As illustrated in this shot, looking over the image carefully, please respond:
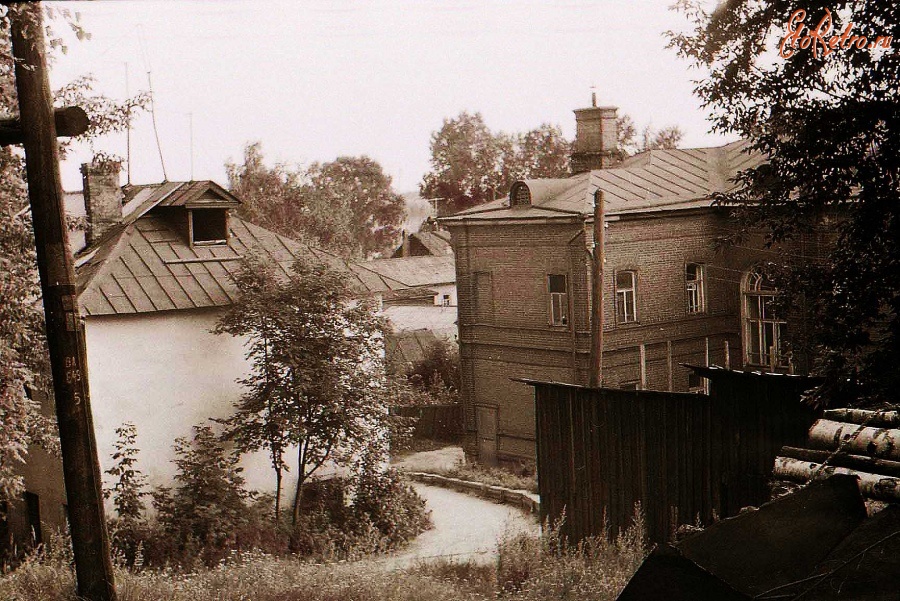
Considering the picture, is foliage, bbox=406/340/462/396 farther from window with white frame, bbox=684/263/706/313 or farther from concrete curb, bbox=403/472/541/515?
window with white frame, bbox=684/263/706/313

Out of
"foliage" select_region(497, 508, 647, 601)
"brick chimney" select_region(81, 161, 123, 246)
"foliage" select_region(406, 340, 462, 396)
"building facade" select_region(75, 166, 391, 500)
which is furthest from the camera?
"foliage" select_region(406, 340, 462, 396)

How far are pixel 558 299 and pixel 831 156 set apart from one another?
16.0 metres

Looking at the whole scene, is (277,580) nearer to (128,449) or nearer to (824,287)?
(824,287)

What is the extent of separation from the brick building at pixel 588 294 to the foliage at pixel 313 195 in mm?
21162

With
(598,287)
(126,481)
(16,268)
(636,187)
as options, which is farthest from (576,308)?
(16,268)

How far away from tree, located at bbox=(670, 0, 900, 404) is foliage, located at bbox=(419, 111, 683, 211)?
35.6m

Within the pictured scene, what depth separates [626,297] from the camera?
24.4 m

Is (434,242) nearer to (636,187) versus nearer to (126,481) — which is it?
(636,187)

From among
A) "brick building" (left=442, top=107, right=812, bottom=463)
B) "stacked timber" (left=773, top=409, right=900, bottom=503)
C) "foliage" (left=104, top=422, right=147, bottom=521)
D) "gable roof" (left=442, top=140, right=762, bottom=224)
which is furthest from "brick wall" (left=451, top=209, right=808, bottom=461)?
"stacked timber" (left=773, top=409, right=900, bottom=503)

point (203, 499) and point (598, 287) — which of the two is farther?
point (598, 287)

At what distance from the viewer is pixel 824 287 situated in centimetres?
846

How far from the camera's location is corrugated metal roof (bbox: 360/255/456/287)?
4444 centimetres

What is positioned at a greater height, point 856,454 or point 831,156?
point 831,156

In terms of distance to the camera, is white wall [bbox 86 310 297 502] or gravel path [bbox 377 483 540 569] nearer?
gravel path [bbox 377 483 540 569]
